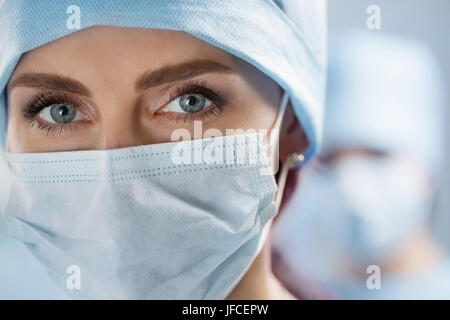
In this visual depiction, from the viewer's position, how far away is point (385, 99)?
2408mm

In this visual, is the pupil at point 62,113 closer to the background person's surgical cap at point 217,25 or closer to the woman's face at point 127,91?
the woman's face at point 127,91

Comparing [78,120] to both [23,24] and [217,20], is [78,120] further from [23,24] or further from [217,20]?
[217,20]

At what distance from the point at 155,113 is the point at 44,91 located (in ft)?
0.75

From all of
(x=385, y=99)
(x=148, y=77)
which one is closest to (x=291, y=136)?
(x=148, y=77)

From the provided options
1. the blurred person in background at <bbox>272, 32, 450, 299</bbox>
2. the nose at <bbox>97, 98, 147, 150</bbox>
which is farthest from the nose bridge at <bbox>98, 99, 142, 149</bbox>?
the blurred person in background at <bbox>272, 32, 450, 299</bbox>

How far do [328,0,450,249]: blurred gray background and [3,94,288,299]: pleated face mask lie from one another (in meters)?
1.11

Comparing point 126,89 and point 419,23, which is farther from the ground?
point 419,23

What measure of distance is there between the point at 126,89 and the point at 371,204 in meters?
1.61

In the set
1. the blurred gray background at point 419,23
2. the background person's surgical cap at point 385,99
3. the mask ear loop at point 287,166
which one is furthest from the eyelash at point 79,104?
the background person's surgical cap at point 385,99

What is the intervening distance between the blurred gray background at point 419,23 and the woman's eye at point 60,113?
118 cm

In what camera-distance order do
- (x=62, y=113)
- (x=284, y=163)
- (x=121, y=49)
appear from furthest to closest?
1. (x=284, y=163)
2. (x=62, y=113)
3. (x=121, y=49)

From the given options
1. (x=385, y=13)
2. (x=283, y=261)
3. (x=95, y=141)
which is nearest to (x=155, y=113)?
(x=95, y=141)

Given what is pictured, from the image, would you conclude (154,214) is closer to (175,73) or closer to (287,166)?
(175,73)

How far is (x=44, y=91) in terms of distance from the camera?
1016 millimetres
